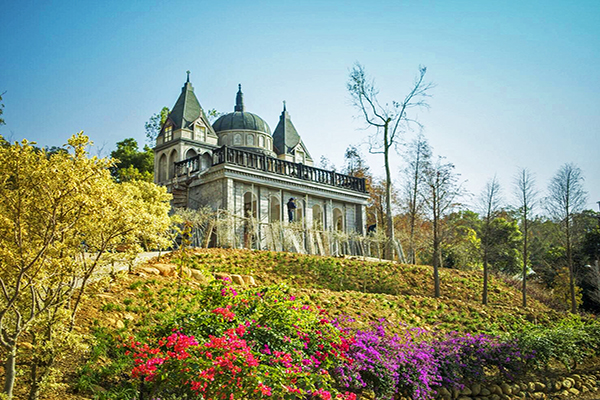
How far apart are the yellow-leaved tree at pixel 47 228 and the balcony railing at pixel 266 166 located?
16.5 m

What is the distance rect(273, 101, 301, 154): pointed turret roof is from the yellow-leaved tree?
93.3 ft

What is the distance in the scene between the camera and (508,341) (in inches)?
450

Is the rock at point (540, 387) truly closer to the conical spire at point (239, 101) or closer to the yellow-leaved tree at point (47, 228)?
the yellow-leaved tree at point (47, 228)

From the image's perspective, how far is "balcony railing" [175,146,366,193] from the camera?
78.1 feet

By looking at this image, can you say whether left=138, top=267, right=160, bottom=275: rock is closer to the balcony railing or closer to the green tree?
the balcony railing

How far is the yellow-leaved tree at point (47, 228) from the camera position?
5.68m

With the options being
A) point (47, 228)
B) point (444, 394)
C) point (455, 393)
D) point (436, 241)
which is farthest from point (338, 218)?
point (47, 228)

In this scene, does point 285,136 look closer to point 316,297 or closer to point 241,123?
point 241,123

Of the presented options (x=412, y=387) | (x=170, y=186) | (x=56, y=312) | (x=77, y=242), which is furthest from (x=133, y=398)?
(x=170, y=186)

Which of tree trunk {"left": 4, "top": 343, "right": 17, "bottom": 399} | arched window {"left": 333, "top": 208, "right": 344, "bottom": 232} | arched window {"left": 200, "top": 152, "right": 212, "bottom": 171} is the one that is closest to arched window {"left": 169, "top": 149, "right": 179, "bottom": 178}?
arched window {"left": 200, "top": 152, "right": 212, "bottom": 171}

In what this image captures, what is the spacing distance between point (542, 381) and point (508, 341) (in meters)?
1.13

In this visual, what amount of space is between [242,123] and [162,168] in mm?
5712

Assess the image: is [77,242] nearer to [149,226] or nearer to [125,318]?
[149,226]

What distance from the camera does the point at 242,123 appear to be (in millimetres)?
31734
